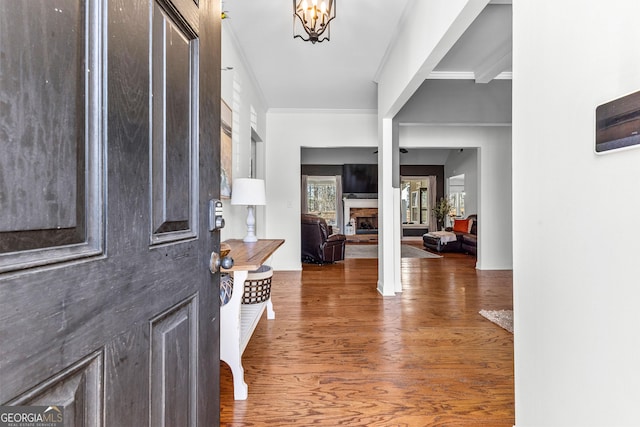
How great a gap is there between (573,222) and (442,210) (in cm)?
913

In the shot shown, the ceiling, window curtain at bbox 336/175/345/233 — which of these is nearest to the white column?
the ceiling

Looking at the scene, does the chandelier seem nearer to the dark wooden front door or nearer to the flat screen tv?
the dark wooden front door

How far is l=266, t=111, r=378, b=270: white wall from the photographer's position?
5.23 metres

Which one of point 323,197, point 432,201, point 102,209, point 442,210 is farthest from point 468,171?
point 102,209

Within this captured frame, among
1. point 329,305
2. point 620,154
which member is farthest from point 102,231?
point 329,305

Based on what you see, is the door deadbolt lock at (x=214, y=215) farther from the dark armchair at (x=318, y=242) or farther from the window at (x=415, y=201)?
the window at (x=415, y=201)

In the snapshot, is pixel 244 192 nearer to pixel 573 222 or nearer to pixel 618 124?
pixel 573 222

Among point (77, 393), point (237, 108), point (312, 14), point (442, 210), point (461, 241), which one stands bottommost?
point (461, 241)

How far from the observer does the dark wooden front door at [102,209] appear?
0.42m

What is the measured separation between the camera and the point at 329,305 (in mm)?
3291

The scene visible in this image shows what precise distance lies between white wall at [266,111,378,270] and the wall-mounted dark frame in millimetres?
4418

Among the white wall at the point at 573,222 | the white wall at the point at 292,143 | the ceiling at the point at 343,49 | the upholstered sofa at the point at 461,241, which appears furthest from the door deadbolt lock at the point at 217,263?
the upholstered sofa at the point at 461,241

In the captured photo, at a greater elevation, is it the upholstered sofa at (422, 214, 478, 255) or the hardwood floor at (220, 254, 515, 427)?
the upholstered sofa at (422, 214, 478, 255)

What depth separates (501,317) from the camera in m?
2.88
